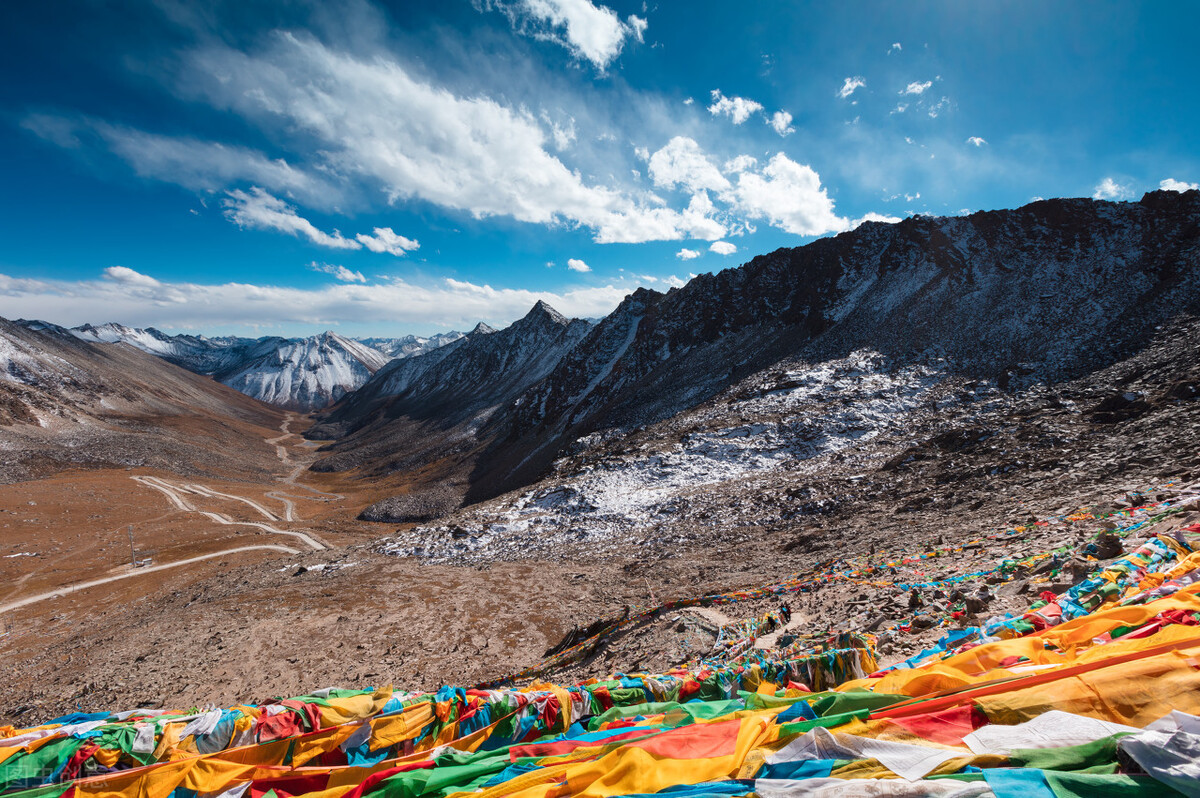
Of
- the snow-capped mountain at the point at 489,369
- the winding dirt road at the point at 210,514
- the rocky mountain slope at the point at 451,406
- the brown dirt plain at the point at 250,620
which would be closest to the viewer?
the brown dirt plain at the point at 250,620

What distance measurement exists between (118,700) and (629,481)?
19754 millimetres

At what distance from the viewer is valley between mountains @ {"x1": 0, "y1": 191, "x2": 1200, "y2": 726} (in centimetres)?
1133

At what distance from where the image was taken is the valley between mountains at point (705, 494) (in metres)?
11.3

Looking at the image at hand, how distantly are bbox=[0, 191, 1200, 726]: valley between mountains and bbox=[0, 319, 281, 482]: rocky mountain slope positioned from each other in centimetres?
108

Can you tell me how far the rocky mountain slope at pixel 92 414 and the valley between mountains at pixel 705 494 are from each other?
1.08 metres

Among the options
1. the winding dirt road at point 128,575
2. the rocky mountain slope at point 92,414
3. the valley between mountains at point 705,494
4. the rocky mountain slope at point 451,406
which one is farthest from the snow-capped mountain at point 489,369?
the winding dirt road at point 128,575

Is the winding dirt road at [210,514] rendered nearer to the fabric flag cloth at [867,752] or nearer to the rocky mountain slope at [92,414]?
the rocky mountain slope at [92,414]

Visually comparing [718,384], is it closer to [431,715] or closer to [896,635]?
[896,635]

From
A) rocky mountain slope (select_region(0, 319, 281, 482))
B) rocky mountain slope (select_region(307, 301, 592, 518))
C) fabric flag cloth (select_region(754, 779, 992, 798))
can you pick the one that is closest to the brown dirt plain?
fabric flag cloth (select_region(754, 779, 992, 798))

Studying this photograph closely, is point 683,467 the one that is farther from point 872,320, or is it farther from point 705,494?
point 872,320

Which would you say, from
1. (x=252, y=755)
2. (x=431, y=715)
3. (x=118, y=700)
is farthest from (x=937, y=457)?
(x=118, y=700)

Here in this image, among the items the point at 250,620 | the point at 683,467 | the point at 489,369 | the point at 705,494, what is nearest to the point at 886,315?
the point at 683,467

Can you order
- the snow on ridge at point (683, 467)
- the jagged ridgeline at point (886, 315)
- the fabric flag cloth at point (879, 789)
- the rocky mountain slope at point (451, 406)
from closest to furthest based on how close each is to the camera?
the fabric flag cloth at point (879, 789) < the snow on ridge at point (683, 467) < the jagged ridgeline at point (886, 315) < the rocky mountain slope at point (451, 406)

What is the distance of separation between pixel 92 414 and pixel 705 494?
106077mm
